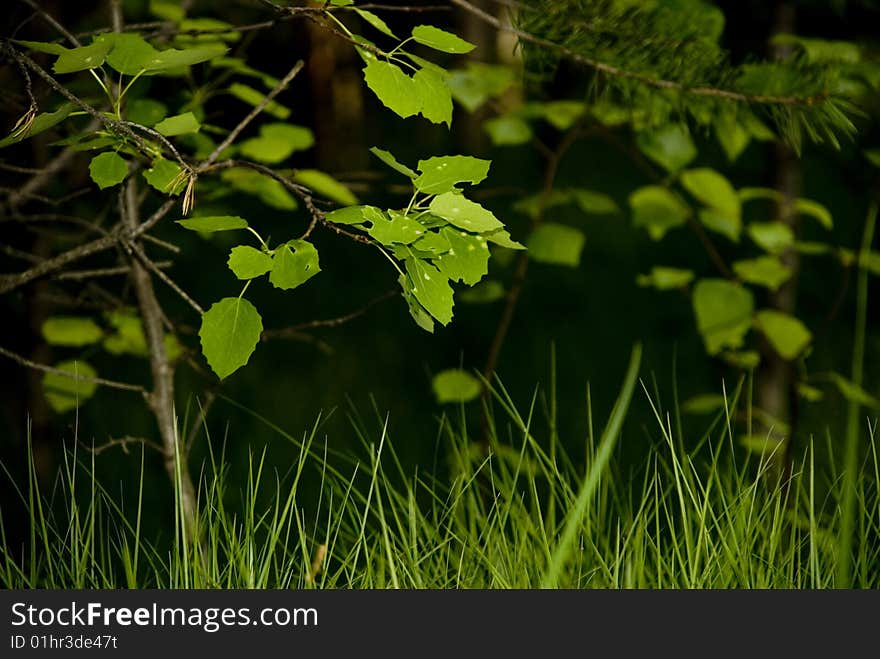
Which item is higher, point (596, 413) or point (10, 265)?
point (10, 265)

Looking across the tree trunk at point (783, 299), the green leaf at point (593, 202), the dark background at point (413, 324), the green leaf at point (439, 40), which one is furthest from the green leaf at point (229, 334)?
the tree trunk at point (783, 299)

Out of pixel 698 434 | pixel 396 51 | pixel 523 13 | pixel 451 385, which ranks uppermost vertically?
pixel 523 13

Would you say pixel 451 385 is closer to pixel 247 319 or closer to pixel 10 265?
pixel 247 319

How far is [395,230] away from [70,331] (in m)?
1.22

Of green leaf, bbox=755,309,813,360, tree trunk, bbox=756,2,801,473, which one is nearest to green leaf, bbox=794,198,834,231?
tree trunk, bbox=756,2,801,473

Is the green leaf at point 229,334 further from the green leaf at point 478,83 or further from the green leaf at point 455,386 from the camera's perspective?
the green leaf at point 478,83

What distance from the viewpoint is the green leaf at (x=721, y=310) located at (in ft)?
6.52

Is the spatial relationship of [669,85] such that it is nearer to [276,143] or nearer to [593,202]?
[593,202]

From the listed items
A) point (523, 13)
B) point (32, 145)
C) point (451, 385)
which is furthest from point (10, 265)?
point (523, 13)

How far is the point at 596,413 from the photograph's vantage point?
3186 mm

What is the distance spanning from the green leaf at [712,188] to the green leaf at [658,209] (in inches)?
2.1

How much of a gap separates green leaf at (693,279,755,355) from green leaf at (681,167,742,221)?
0.62ft

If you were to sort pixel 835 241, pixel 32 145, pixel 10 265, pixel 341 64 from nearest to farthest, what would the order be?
pixel 32 145 < pixel 10 265 < pixel 835 241 < pixel 341 64

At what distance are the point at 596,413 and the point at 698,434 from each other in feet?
1.24
